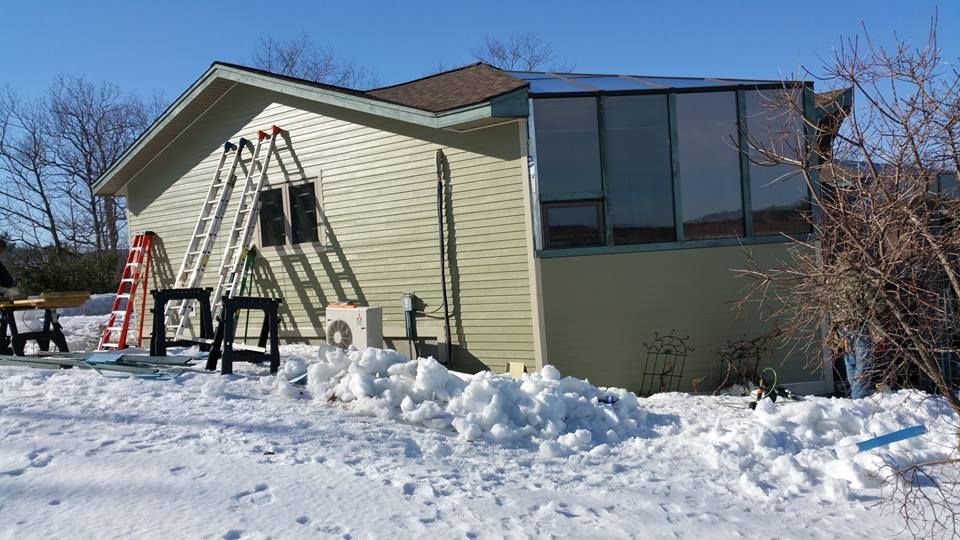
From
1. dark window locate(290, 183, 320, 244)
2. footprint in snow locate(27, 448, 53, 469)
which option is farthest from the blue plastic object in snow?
dark window locate(290, 183, 320, 244)

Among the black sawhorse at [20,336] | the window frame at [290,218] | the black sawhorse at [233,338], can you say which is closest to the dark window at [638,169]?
the black sawhorse at [233,338]

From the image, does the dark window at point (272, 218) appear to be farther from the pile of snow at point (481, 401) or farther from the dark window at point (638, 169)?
the dark window at point (638, 169)

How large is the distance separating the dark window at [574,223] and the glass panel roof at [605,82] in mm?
1508

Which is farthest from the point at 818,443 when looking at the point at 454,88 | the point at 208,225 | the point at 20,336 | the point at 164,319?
the point at 208,225

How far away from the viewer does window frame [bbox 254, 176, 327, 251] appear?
10.7 metres

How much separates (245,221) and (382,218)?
239 centimetres

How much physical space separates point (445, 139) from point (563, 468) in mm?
5501

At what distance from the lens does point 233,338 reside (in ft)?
23.9

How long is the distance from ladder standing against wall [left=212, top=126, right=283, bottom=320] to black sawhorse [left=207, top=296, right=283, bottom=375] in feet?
9.11

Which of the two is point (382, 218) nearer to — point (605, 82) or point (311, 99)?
point (311, 99)

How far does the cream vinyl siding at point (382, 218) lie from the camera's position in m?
8.84

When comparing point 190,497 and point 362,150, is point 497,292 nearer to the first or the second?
point 362,150

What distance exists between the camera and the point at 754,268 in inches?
345

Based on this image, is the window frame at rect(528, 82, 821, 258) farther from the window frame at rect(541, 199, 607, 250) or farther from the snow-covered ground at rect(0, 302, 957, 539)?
the snow-covered ground at rect(0, 302, 957, 539)
